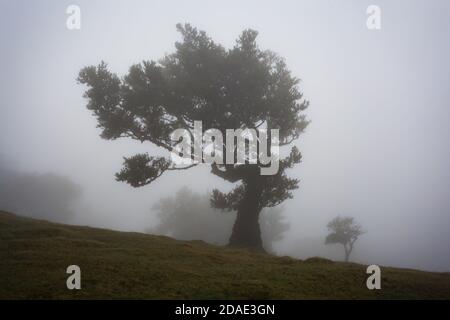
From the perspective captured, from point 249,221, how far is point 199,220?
166 ft

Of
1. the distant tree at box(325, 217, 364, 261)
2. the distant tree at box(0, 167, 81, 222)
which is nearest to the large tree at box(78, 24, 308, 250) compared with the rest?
the distant tree at box(325, 217, 364, 261)

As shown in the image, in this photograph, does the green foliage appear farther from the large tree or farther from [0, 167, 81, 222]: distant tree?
[0, 167, 81, 222]: distant tree

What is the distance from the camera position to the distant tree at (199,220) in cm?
7000

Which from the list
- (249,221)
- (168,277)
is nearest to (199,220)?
(249,221)

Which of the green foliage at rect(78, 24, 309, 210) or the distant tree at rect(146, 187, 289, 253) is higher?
the green foliage at rect(78, 24, 309, 210)

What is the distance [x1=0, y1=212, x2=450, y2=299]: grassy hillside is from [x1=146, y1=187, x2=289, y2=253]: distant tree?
2262 inches

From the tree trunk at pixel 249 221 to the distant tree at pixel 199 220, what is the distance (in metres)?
46.1

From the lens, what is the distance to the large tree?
71.8 ft

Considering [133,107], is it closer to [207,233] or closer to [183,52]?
[183,52]

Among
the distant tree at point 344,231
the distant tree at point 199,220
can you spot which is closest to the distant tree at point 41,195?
the distant tree at point 199,220

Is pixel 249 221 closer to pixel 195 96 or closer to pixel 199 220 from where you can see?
pixel 195 96

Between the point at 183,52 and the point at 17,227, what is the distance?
14.5 metres
